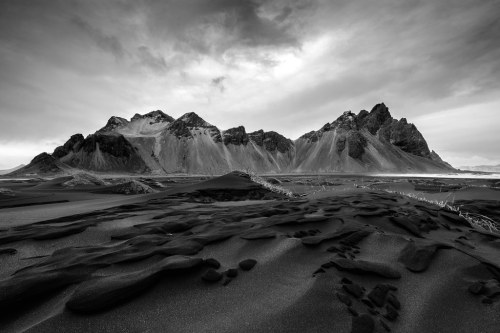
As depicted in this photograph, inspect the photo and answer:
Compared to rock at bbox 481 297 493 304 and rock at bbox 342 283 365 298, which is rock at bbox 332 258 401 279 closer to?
rock at bbox 342 283 365 298

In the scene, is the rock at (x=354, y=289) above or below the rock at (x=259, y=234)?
below

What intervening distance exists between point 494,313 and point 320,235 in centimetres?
182

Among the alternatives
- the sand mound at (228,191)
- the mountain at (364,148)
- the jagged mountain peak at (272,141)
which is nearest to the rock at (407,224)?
the sand mound at (228,191)

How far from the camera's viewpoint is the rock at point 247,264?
2.72 m

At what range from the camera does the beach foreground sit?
6.26 ft

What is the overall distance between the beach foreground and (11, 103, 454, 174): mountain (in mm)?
120398

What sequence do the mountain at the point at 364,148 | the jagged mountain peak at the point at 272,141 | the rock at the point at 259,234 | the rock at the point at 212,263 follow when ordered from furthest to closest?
the jagged mountain peak at the point at 272,141 → the mountain at the point at 364,148 → the rock at the point at 259,234 → the rock at the point at 212,263

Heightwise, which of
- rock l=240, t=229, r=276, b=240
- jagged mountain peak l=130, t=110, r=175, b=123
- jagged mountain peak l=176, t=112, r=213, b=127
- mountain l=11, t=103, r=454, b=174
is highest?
jagged mountain peak l=130, t=110, r=175, b=123

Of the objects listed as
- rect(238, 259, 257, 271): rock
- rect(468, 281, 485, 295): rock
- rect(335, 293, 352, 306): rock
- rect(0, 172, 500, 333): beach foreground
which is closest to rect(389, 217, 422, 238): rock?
rect(0, 172, 500, 333): beach foreground

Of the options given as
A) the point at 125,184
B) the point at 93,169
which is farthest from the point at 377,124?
the point at 125,184

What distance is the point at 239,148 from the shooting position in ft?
504

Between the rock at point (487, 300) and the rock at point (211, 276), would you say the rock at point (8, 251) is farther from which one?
the rock at point (487, 300)

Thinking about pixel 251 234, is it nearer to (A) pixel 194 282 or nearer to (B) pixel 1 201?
(A) pixel 194 282

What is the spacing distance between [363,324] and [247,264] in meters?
1.24
